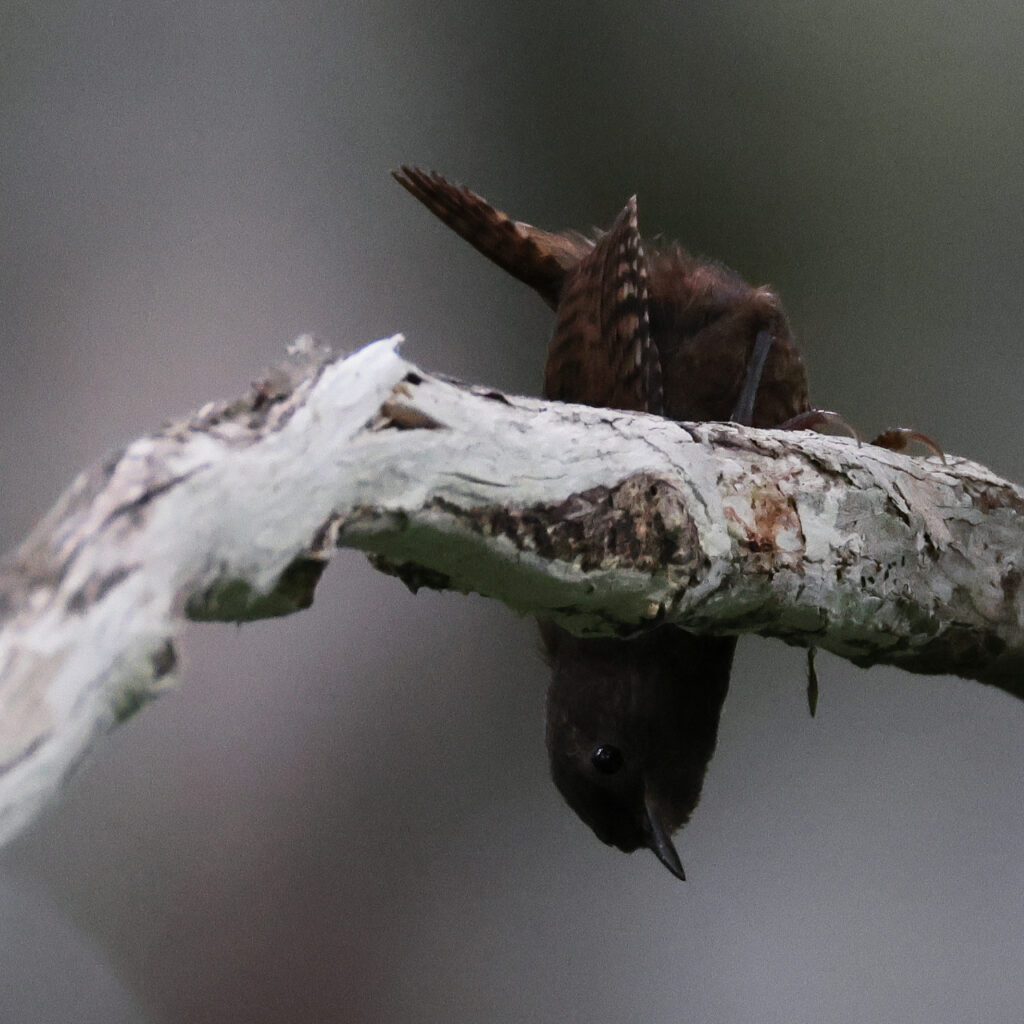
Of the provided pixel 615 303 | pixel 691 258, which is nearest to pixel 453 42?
pixel 691 258

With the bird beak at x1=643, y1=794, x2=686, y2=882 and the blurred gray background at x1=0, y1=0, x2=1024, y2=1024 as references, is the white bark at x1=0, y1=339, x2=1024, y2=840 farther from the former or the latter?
the blurred gray background at x1=0, y1=0, x2=1024, y2=1024

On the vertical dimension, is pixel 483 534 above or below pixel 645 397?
below

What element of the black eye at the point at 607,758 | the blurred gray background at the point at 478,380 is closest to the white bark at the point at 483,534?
the black eye at the point at 607,758

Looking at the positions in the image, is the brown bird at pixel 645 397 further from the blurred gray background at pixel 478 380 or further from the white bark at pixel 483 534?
the blurred gray background at pixel 478 380

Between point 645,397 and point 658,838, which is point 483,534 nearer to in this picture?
point 645,397

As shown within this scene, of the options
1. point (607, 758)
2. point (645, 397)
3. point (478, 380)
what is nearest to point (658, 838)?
point (607, 758)

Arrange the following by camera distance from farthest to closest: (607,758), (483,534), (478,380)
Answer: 1. (478,380)
2. (607,758)
3. (483,534)

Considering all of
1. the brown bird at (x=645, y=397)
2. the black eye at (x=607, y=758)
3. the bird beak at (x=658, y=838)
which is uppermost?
the brown bird at (x=645, y=397)
